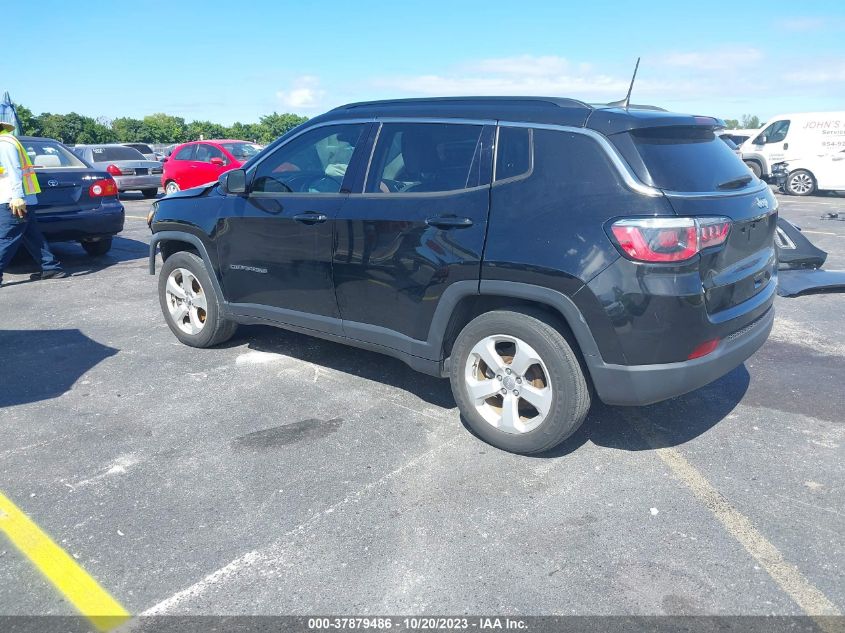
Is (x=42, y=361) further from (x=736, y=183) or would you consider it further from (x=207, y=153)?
(x=207, y=153)

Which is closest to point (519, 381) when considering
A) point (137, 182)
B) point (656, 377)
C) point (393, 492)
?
point (656, 377)

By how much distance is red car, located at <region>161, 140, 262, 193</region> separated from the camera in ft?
53.9

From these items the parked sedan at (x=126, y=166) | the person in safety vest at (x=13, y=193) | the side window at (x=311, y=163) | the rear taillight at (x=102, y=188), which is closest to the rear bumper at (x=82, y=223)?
the rear taillight at (x=102, y=188)

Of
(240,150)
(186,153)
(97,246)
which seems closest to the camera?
(97,246)

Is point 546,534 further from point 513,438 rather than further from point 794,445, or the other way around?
point 794,445

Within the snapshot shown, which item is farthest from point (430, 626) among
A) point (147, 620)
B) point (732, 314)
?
point (732, 314)

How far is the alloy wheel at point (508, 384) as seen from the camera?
3619mm

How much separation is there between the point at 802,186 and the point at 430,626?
19520 mm

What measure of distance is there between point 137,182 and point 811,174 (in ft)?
58.6

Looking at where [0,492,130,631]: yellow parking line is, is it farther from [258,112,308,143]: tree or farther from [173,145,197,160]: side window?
[258,112,308,143]: tree

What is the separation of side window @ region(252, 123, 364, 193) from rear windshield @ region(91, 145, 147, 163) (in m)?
16.5

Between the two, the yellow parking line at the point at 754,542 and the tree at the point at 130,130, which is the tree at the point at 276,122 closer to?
the tree at the point at 130,130

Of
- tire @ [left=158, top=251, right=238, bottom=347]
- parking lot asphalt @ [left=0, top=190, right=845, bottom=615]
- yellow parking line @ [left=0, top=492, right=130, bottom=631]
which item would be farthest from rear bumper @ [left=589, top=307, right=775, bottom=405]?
tire @ [left=158, top=251, right=238, bottom=347]

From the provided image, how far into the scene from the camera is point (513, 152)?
3674 mm
